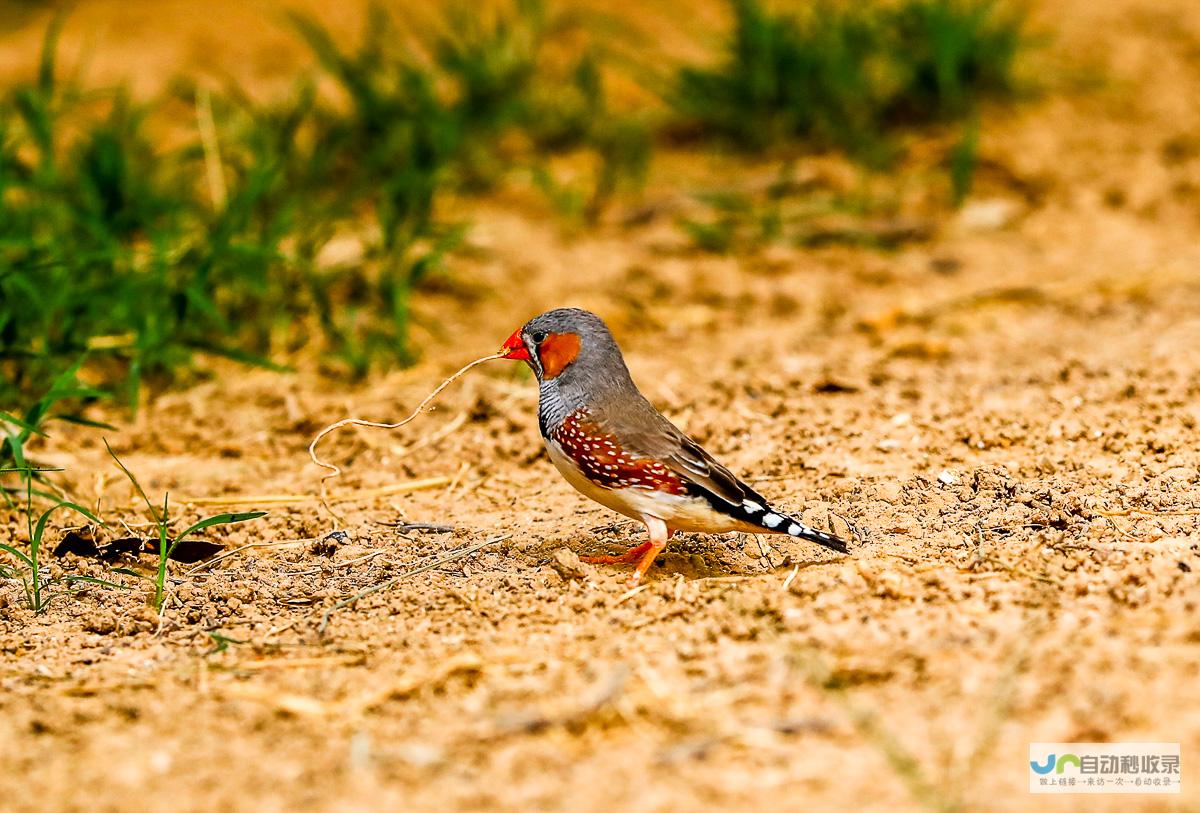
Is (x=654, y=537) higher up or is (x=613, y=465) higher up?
(x=613, y=465)

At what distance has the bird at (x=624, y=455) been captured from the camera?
3.64 meters

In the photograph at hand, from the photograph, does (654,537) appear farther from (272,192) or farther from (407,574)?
(272,192)

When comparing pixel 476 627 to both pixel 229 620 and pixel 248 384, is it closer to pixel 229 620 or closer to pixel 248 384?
pixel 229 620

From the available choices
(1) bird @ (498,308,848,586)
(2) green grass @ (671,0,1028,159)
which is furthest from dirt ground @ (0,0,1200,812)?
(2) green grass @ (671,0,1028,159)

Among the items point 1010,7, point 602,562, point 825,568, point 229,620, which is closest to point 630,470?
point 602,562

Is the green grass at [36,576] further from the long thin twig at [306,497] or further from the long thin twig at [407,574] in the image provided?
the long thin twig at [407,574]

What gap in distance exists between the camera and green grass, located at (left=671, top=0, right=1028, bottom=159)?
7258 mm

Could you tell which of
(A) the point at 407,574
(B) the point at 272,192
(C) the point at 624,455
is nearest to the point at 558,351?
(C) the point at 624,455

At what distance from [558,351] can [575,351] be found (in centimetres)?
5

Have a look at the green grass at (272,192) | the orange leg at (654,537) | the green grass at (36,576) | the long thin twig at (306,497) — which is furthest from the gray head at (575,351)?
the green grass at (272,192)

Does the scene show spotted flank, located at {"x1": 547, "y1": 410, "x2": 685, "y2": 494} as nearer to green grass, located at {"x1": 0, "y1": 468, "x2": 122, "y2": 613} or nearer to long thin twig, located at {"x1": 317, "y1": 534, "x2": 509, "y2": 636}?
long thin twig, located at {"x1": 317, "y1": 534, "x2": 509, "y2": 636}

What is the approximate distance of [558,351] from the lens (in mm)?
3943

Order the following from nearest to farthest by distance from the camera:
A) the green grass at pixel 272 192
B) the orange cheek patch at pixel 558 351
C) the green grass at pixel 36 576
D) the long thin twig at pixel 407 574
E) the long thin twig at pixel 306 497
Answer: the long thin twig at pixel 407 574
the green grass at pixel 36 576
the orange cheek patch at pixel 558 351
the long thin twig at pixel 306 497
the green grass at pixel 272 192

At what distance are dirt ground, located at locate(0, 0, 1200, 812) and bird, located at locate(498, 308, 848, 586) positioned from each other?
0.48 feet
